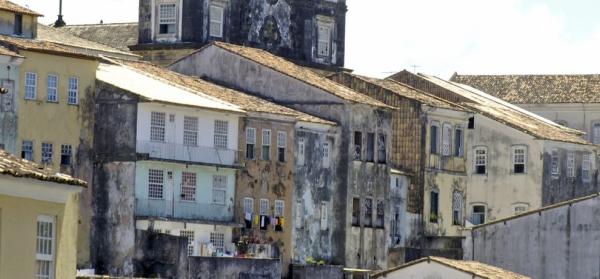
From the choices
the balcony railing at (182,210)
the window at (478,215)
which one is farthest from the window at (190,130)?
the window at (478,215)

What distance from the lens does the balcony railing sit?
244 ft

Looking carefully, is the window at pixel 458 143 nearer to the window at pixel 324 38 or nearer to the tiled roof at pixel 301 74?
the tiled roof at pixel 301 74

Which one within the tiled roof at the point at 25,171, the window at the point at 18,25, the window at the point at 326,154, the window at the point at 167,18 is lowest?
the tiled roof at the point at 25,171

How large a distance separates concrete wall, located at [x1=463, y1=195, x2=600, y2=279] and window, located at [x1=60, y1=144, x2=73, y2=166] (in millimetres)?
14263

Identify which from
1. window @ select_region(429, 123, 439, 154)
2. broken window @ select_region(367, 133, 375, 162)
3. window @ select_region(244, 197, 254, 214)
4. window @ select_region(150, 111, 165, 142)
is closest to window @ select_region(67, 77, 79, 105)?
window @ select_region(150, 111, 165, 142)

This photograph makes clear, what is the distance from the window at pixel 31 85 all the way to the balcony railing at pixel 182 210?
4983mm

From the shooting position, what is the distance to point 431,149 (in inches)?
3760

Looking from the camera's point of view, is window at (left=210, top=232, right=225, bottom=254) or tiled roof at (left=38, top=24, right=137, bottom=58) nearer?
window at (left=210, top=232, right=225, bottom=254)

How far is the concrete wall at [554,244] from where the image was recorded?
7638cm

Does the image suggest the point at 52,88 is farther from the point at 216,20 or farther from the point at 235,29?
the point at 235,29

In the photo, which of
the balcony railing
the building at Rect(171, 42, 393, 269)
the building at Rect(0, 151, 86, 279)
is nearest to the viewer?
the building at Rect(0, 151, 86, 279)

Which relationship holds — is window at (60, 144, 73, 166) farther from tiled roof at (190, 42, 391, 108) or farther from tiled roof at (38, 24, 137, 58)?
tiled roof at (38, 24, 137, 58)

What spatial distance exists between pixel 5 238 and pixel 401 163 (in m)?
69.0

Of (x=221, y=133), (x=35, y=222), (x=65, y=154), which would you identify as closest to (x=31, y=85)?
(x=65, y=154)
